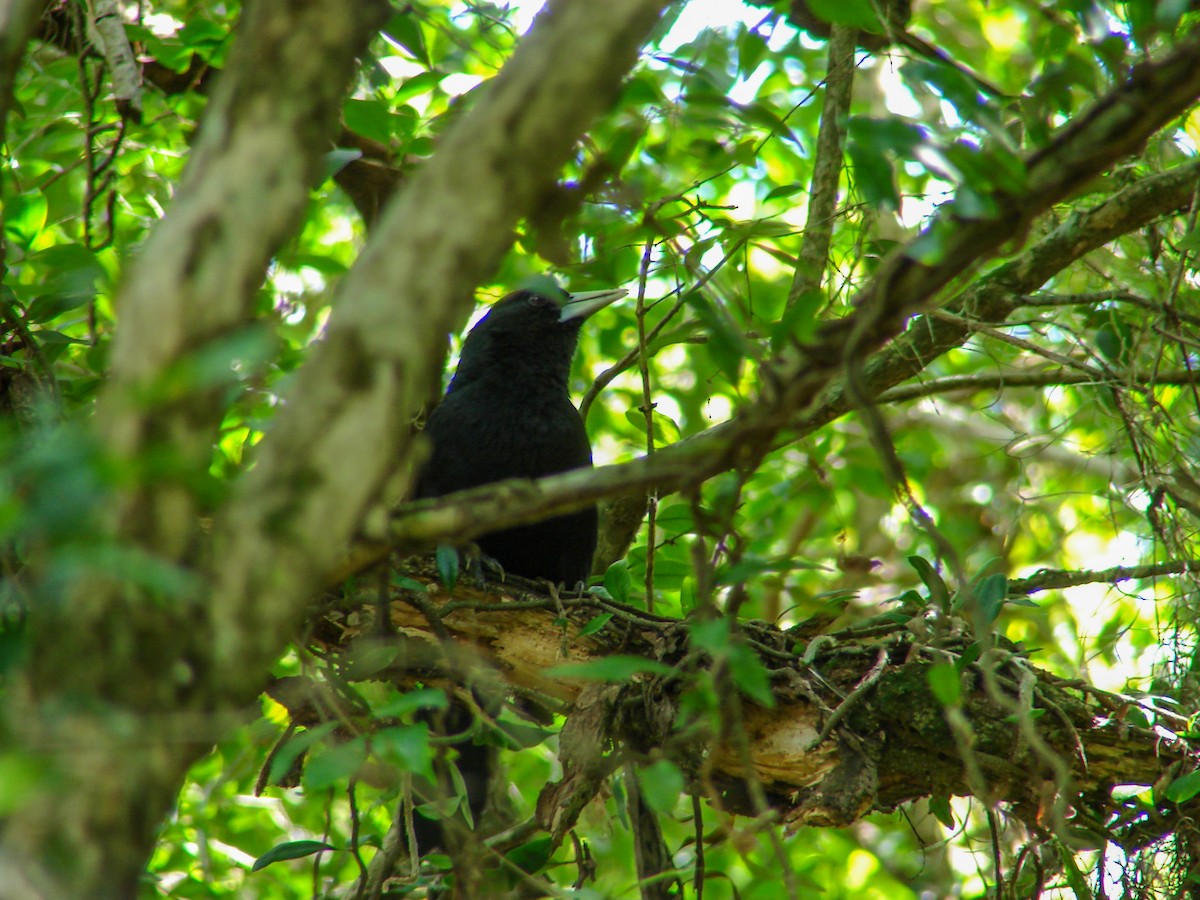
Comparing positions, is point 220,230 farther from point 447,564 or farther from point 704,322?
point 447,564

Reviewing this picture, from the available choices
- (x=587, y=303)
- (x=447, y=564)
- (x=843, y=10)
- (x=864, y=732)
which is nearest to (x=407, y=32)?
(x=447, y=564)

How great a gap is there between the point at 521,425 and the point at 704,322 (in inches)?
103

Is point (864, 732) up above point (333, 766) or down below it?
below

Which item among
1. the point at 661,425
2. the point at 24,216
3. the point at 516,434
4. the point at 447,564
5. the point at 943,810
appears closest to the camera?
the point at 943,810

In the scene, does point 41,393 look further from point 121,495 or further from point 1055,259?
point 1055,259

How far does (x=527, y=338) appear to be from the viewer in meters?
4.42

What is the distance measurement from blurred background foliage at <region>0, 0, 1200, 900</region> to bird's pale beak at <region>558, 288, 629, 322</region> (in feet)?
0.53

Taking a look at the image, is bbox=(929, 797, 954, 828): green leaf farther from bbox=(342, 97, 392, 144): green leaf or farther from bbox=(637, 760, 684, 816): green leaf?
bbox=(342, 97, 392, 144): green leaf

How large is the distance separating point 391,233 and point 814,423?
263 centimetres

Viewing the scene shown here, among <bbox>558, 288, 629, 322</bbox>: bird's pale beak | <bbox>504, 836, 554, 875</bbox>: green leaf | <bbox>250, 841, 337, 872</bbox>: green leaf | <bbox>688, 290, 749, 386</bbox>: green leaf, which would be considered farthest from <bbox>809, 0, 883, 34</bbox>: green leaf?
<bbox>558, 288, 629, 322</bbox>: bird's pale beak

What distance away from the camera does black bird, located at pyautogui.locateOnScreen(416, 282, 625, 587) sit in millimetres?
3990

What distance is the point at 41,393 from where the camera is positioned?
249 centimetres

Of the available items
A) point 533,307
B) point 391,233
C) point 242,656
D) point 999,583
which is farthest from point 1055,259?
point 242,656

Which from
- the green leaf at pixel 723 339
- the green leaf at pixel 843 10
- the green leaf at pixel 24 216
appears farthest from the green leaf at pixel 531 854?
the green leaf at pixel 24 216
